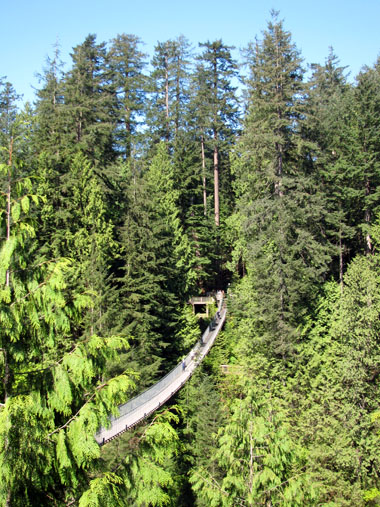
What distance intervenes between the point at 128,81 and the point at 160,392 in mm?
30557

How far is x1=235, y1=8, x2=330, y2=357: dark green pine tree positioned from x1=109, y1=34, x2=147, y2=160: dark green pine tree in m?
19.4

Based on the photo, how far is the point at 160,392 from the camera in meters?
19.8

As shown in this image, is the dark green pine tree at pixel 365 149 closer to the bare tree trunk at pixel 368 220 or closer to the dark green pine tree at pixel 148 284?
the bare tree trunk at pixel 368 220

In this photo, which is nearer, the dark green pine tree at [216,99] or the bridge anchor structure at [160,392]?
the bridge anchor structure at [160,392]

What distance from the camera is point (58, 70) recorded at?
109 feet

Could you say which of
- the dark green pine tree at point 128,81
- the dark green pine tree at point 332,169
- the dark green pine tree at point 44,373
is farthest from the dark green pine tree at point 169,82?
the dark green pine tree at point 44,373

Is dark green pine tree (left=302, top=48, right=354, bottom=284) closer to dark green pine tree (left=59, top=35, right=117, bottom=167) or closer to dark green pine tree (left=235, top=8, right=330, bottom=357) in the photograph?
dark green pine tree (left=235, top=8, right=330, bottom=357)

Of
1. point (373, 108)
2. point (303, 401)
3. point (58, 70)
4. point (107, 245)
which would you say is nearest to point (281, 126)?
point (373, 108)

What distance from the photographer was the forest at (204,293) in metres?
4.70

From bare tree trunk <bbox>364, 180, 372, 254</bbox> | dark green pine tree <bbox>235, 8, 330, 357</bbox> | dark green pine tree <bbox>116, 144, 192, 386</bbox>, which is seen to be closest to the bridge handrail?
dark green pine tree <bbox>116, 144, 192, 386</bbox>

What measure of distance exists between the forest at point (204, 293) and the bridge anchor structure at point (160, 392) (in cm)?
56

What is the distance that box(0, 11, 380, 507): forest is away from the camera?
4695mm

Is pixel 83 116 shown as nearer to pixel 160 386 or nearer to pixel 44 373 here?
pixel 160 386

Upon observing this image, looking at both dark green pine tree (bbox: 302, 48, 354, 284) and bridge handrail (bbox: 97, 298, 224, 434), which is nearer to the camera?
bridge handrail (bbox: 97, 298, 224, 434)
